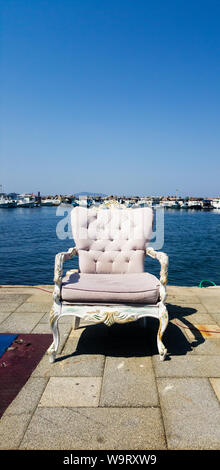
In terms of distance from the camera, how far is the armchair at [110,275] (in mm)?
2893

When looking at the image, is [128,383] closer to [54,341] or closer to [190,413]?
[190,413]

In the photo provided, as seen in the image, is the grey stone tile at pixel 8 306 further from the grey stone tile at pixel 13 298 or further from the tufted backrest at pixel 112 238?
the tufted backrest at pixel 112 238

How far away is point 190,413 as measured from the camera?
2172mm

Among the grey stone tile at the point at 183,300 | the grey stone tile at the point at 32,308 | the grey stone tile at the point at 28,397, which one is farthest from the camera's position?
the grey stone tile at the point at 183,300

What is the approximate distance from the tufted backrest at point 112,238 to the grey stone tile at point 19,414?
163 cm

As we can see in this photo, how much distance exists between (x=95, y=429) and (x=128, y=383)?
61 cm

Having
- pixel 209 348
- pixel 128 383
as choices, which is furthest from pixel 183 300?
pixel 128 383

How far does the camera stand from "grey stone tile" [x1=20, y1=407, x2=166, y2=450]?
1.86 metres

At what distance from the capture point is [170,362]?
289 centimetres

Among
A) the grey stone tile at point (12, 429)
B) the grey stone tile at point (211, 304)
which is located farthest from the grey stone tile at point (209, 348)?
the grey stone tile at point (12, 429)

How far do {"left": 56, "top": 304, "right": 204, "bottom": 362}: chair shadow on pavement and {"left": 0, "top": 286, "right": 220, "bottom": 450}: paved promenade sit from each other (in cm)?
1

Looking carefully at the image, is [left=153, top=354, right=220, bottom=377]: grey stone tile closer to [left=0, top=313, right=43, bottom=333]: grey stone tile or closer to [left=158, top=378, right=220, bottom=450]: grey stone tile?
[left=158, top=378, right=220, bottom=450]: grey stone tile

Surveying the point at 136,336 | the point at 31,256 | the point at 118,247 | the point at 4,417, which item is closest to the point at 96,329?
the point at 136,336
